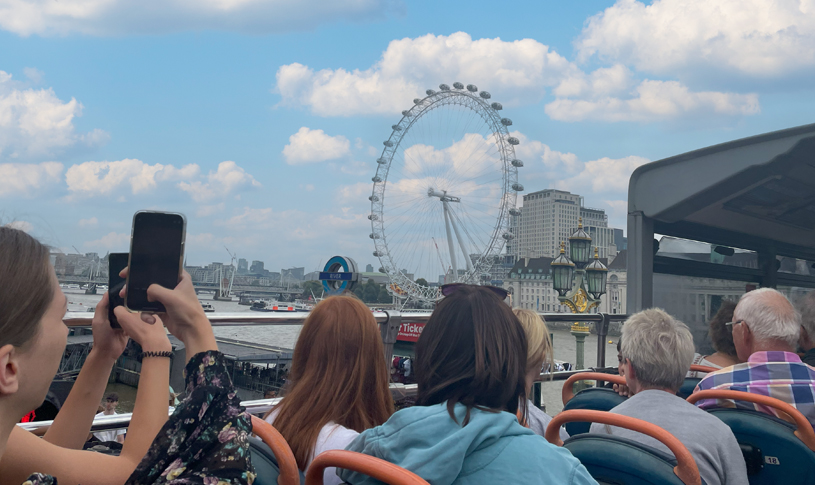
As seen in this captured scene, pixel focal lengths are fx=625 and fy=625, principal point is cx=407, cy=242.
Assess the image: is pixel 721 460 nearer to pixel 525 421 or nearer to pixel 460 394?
pixel 525 421

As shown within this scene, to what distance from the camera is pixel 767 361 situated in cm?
271

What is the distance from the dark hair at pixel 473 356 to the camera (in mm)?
1454

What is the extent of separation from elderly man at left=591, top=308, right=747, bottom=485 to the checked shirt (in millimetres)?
328

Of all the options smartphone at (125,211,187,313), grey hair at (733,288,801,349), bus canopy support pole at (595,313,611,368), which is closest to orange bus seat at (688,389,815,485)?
grey hair at (733,288,801,349)

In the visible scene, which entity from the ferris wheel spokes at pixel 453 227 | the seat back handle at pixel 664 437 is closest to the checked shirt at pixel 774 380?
the seat back handle at pixel 664 437

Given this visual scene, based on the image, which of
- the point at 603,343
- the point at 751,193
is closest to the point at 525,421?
the point at 603,343

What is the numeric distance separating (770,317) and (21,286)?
294 cm

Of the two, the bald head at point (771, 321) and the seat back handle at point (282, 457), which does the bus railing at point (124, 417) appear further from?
the bald head at point (771, 321)

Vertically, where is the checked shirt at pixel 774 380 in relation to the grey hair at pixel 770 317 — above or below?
below

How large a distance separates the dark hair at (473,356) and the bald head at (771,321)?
1.84 metres

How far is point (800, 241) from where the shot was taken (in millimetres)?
7680

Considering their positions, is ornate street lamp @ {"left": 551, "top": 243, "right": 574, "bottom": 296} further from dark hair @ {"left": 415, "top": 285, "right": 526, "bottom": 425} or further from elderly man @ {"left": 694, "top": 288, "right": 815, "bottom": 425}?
dark hair @ {"left": 415, "top": 285, "right": 526, "bottom": 425}

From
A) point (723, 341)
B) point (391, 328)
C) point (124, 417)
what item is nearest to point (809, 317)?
point (723, 341)

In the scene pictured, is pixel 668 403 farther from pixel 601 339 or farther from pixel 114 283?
pixel 601 339
